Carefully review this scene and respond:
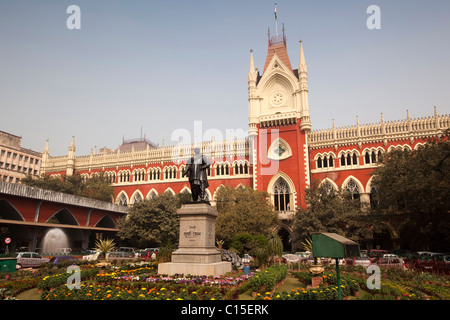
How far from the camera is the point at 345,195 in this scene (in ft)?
107

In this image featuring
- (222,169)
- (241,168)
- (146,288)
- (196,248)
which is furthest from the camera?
(222,169)

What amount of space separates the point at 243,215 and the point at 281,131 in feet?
43.8

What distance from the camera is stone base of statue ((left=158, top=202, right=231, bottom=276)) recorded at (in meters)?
12.4

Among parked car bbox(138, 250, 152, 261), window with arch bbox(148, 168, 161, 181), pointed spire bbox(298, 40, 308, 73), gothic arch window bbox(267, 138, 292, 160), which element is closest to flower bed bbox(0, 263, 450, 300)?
parked car bbox(138, 250, 152, 261)

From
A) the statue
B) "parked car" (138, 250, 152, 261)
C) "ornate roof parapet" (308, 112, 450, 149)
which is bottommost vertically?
"parked car" (138, 250, 152, 261)

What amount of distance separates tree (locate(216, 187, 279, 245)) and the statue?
16807mm

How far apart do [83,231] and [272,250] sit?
2793cm

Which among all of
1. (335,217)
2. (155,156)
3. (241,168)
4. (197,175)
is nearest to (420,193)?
(335,217)

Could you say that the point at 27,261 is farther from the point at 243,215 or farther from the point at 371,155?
the point at 371,155

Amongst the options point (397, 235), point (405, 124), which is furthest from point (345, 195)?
point (405, 124)

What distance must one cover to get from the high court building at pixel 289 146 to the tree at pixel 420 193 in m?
5.27

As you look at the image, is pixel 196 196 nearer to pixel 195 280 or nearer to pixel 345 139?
pixel 195 280

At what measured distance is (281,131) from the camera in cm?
3997

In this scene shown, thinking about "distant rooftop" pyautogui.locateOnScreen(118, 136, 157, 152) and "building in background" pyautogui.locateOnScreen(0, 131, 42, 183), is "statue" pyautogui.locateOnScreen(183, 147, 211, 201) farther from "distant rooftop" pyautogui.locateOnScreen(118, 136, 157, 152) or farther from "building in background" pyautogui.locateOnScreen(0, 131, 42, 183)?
"building in background" pyautogui.locateOnScreen(0, 131, 42, 183)
